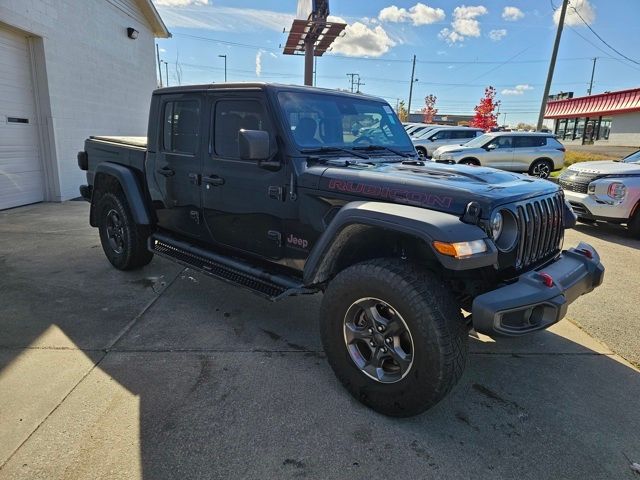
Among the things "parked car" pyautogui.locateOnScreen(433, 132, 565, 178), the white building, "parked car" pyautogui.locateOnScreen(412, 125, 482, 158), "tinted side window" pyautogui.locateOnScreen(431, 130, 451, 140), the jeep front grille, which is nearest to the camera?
the jeep front grille

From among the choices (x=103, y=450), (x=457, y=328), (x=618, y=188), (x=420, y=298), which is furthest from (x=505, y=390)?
(x=618, y=188)

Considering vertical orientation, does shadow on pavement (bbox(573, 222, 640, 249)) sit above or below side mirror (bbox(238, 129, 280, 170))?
below

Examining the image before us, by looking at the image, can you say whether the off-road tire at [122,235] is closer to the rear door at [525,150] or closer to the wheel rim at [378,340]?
the wheel rim at [378,340]

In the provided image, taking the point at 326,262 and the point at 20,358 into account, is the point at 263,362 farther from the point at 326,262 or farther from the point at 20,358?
the point at 20,358

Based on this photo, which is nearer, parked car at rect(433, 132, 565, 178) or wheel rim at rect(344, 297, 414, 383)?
wheel rim at rect(344, 297, 414, 383)

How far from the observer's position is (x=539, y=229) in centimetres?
283

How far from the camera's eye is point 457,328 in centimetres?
236

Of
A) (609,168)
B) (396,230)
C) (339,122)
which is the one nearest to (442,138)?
(609,168)

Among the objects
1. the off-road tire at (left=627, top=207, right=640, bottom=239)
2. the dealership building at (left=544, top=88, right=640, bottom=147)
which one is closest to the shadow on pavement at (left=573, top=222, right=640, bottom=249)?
the off-road tire at (left=627, top=207, right=640, bottom=239)

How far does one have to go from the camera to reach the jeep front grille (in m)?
2.66

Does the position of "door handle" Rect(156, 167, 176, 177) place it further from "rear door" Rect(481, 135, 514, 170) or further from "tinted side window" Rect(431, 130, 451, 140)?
"tinted side window" Rect(431, 130, 451, 140)

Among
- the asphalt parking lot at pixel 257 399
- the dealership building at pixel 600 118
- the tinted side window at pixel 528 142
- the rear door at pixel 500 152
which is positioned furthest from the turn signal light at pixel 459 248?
the dealership building at pixel 600 118

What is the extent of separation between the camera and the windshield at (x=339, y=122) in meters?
3.35

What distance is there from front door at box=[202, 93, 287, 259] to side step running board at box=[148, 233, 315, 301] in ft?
0.52
